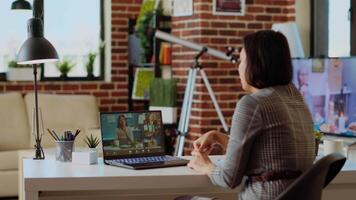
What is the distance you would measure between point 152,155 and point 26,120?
3568 mm

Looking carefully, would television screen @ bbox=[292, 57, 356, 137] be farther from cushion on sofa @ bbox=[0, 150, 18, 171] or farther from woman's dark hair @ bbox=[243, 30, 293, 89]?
cushion on sofa @ bbox=[0, 150, 18, 171]

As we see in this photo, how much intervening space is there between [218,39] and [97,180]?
368 cm

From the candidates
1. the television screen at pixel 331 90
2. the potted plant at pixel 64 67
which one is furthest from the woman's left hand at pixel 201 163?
the potted plant at pixel 64 67

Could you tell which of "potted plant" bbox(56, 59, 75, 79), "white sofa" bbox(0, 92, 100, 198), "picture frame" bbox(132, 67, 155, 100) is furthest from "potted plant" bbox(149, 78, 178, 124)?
"potted plant" bbox(56, 59, 75, 79)

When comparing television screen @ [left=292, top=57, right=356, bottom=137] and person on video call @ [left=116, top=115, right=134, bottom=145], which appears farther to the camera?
television screen @ [left=292, top=57, right=356, bottom=137]

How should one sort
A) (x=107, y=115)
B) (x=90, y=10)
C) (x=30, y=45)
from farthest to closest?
(x=90, y=10) < (x=30, y=45) < (x=107, y=115)

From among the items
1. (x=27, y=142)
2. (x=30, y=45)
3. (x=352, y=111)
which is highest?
(x=30, y=45)

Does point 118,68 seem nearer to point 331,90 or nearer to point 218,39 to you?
point 218,39

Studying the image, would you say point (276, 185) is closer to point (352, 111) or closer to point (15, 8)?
point (352, 111)

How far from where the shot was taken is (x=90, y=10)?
24.1 feet

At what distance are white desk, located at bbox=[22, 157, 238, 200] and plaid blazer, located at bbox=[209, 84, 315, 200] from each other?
0.79 feet

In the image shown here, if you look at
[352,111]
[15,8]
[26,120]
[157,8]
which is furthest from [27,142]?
[352,111]

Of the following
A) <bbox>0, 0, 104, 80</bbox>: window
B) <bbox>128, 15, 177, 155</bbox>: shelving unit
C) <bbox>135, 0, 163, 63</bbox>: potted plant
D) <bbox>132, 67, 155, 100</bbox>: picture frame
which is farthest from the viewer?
<bbox>132, 67, 155, 100</bbox>: picture frame

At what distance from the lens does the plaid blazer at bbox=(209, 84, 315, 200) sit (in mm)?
2516
